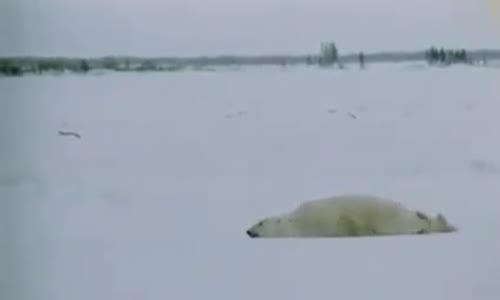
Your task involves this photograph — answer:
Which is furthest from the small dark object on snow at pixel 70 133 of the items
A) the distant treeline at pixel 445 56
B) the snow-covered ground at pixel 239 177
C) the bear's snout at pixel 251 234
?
the distant treeline at pixel 445 56

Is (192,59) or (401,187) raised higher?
(192,59)

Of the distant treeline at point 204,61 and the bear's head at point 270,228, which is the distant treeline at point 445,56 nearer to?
the distant treeline at point 204,61

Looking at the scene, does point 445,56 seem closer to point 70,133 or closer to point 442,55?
point 442,55

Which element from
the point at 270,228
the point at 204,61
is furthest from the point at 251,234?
the point at 204,61

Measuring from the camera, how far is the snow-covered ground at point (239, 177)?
0.74m

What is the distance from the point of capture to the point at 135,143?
2.47ft

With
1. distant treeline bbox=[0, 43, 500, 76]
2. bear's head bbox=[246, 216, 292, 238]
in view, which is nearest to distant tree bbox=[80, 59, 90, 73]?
distant treeline bbox=[0, 43, 500, 76]

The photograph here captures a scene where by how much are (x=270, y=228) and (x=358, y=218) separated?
3.2 inches

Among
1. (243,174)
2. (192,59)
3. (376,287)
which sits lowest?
(376,287)

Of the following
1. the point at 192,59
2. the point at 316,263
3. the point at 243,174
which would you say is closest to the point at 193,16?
the point at 192,59

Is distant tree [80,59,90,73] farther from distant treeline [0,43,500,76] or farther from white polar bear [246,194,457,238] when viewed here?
white polar bear [246,194,457,238]

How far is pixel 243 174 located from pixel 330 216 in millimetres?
88

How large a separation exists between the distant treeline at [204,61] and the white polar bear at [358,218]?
0.41 ft

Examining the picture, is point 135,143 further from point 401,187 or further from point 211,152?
point 401,187
